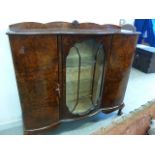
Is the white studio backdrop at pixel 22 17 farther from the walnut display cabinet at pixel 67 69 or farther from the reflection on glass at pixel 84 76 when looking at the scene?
the reflection on glass at pixel 84 76

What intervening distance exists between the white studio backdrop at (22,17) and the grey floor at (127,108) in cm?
24

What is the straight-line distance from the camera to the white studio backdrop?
4.72ft

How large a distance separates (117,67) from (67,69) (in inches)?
19.8

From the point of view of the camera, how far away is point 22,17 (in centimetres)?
148

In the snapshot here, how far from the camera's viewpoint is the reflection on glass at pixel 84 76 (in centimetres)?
152

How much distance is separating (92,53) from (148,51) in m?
1.97

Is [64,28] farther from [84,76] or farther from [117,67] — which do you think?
[117,67]

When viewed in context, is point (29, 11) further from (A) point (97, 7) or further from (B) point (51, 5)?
(A) point (97, 7)

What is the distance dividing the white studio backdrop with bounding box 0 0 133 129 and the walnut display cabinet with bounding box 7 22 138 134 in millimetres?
Answer: 113

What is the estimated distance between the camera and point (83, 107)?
175cm

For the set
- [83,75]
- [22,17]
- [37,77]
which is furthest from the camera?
[83,75]

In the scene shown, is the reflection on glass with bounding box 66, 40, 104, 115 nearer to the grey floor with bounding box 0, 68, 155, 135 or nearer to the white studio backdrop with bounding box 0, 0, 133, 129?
the grey floor with bounding box 0, 68, 155, 135

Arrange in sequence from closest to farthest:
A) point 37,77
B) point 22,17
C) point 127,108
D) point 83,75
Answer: point 37,77, point 22,17, point 83,75, point 127,108

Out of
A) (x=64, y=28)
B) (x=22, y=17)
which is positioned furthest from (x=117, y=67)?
(x=22, y=17)
